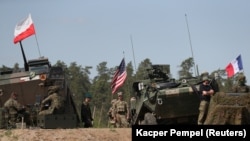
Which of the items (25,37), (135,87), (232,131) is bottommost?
(232,131)

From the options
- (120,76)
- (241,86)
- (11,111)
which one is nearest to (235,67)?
(120,76)

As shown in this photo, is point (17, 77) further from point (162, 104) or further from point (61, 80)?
point (162, 104)

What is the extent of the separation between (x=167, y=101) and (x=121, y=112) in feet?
10.0

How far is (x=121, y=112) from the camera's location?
17062 millimetres

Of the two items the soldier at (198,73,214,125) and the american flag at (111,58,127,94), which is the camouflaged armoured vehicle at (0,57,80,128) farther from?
the american flag at (111,58,127,94)

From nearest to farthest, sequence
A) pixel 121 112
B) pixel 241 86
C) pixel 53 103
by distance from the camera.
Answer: pixel 241 86 → pixel 53 103 → pixel 121 112

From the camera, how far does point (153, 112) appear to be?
1479 cm

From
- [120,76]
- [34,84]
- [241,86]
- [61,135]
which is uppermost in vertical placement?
[120,76]

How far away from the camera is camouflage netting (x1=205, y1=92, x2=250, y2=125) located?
10.1m

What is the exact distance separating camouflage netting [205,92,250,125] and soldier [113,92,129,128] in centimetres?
622

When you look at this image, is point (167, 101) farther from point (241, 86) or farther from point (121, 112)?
point (121, 112)

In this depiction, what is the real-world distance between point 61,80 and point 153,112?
3.04 meters

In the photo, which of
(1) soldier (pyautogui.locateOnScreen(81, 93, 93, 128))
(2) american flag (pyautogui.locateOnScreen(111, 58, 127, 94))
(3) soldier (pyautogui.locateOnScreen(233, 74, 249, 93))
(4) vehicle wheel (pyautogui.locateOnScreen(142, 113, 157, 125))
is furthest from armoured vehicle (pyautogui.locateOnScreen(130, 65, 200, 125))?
(2) american flag (pyautogui.locateOnScreen(111, 58, 127, 94))

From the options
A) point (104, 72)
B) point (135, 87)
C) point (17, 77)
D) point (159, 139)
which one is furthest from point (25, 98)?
point (104, 72)
